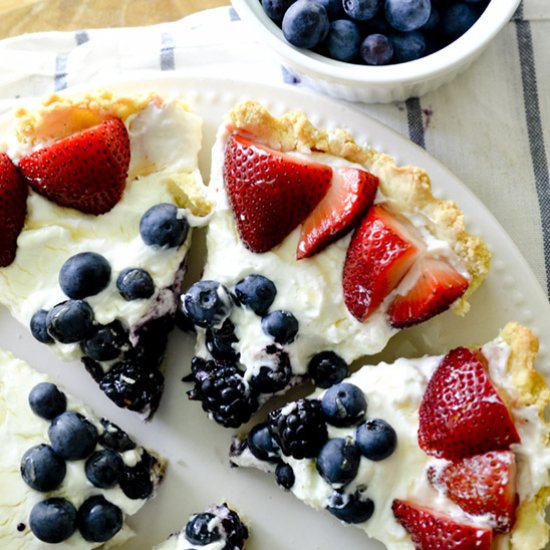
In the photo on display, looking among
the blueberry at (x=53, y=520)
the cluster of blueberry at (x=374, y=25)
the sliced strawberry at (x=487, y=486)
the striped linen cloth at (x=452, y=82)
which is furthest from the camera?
the striped linen cloth at (x=452, y=82)

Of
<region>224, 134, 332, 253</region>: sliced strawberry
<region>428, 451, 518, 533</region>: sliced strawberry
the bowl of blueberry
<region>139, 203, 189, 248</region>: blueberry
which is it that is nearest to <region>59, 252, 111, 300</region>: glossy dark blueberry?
<region>139, 203, 189, 248</region>: blueberry

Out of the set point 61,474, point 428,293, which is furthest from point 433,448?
point 61,474

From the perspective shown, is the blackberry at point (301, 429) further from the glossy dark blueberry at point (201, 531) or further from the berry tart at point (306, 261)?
the glossy dark blueberry at point (201, 531)

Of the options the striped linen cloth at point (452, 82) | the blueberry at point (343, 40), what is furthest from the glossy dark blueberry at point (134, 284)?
the blueberry at point (343, 40)

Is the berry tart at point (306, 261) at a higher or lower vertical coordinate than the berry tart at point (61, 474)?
higher

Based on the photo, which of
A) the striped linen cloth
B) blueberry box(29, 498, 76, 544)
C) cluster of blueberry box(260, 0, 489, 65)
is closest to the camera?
blueberry box(29, 498, 76, 544)

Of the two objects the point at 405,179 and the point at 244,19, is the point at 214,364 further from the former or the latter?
the point at 244,19

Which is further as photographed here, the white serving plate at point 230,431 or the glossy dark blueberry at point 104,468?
the white serving plate at point 230,431

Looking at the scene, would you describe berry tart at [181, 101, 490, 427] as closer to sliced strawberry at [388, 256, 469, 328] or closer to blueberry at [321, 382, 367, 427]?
sliced strawberry at [388, 256, 469, 328]
